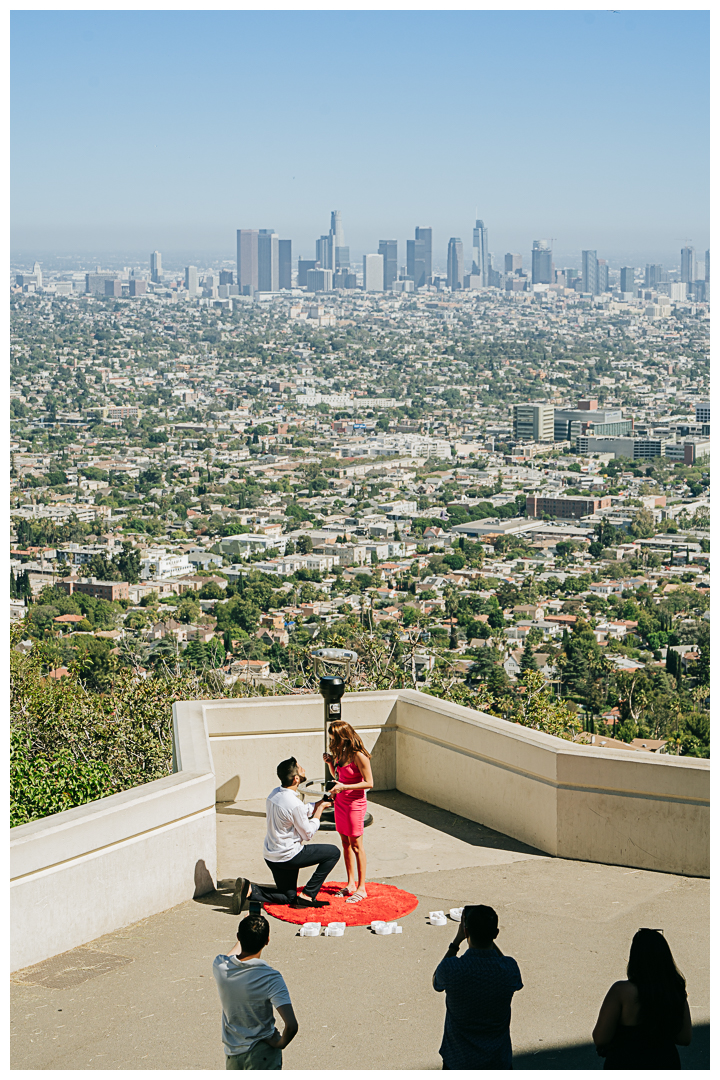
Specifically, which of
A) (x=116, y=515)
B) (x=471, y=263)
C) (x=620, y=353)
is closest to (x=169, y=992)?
(x=116, y=515)

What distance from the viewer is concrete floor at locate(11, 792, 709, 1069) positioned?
10.2ft

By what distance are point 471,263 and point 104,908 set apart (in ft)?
652

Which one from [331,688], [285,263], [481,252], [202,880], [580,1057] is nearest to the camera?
[580,1057]

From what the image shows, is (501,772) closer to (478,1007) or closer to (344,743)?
(344,743)

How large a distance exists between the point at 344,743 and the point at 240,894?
0.69m

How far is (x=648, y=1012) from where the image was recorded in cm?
237

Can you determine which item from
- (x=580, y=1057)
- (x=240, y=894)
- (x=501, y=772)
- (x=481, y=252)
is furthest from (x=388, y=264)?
(x=580, y=1057)

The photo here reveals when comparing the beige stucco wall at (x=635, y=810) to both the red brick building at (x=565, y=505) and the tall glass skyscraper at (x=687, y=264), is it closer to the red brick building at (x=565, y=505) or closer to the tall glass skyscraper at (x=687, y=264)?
the red brick building at (x=565, y=505)

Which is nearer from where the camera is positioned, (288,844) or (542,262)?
(288,844)

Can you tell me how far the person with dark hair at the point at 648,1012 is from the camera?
7.76 ft

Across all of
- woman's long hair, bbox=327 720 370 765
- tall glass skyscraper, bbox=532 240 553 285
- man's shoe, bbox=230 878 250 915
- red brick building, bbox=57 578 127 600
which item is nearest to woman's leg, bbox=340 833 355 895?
woman's long hair, bbox=327 720 370 765

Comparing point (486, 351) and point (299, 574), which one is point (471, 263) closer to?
point (486, 351)

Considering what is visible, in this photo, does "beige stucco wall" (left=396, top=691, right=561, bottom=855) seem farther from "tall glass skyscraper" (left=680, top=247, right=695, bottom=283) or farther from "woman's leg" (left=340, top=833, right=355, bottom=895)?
"tall glass skyscraper" (left=680, top=247, right=695, bottom=283)

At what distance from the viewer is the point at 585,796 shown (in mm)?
4652
